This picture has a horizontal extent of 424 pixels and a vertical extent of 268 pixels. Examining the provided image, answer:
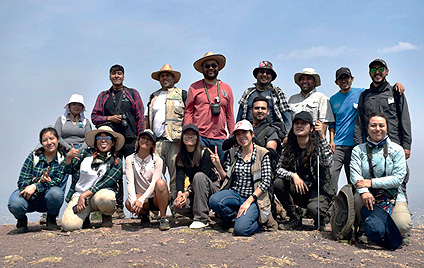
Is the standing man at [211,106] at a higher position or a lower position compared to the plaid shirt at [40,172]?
higher

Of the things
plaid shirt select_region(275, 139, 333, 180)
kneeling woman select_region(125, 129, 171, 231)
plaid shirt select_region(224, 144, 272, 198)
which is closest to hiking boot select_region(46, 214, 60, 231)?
kneeling woman select_region(125, 129, 171, 231)

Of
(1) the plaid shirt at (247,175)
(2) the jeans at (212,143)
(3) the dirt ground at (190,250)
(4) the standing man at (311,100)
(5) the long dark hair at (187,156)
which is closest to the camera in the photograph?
(3) the dirt ground at (190,250)

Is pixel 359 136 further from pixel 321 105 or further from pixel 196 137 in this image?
pixel 196 137

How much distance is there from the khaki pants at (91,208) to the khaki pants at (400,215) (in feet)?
13.2

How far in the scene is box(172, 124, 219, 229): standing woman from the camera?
670cm

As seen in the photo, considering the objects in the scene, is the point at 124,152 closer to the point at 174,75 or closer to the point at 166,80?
the point at 166,80

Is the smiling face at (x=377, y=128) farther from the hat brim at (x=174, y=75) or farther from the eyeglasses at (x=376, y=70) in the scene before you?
the hat brim at (x=174, y=75)

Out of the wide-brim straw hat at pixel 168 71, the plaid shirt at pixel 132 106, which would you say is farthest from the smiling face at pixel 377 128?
the plaid shirt at pixel 132 106

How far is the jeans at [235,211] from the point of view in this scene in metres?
6.11

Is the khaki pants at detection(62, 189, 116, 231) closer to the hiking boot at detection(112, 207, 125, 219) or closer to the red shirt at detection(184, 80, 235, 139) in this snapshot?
the hiking boot at detection(112, 207, 125, 219)

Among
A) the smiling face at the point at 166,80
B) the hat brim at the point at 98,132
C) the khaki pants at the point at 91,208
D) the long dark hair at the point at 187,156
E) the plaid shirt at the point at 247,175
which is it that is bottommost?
the khaki pants at the point at 91,208

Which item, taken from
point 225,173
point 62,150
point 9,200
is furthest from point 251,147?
point 9,200

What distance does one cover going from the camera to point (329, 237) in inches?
244

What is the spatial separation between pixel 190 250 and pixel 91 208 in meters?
2.45
